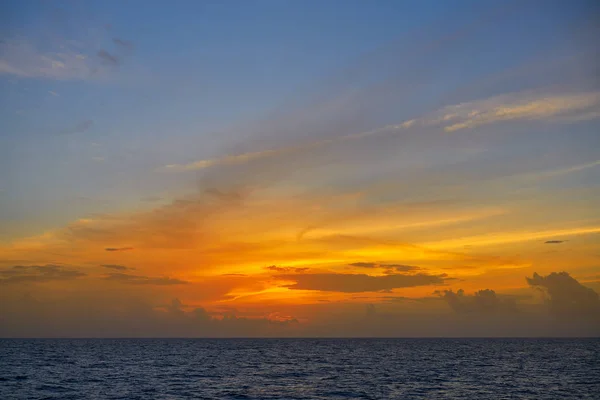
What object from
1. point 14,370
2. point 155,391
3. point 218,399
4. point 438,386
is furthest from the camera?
point 14,370

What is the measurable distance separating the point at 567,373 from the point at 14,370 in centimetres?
10325

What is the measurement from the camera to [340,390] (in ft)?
223

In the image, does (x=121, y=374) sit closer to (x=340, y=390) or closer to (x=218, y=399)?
(x=218, y=399)

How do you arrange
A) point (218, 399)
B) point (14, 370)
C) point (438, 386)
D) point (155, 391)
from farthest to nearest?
point (14, 370), point (438, 386), point (155, 391), point (218, 399)

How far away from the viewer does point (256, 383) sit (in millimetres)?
75812

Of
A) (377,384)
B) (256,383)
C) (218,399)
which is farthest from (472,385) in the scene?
(218,399)

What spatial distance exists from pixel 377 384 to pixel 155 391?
31528mm

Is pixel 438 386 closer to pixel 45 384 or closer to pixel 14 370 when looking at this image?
pixel 45 384

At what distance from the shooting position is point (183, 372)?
308 ft

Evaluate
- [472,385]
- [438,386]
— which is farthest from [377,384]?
[472,385]

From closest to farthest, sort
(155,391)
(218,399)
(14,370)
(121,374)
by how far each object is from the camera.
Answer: (218,399) < (155,391) < (121,374) < (14,370)

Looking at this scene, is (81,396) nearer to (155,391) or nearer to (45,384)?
(155,391)

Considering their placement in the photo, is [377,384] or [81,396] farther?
[377,384]

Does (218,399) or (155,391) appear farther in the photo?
(155,391)
